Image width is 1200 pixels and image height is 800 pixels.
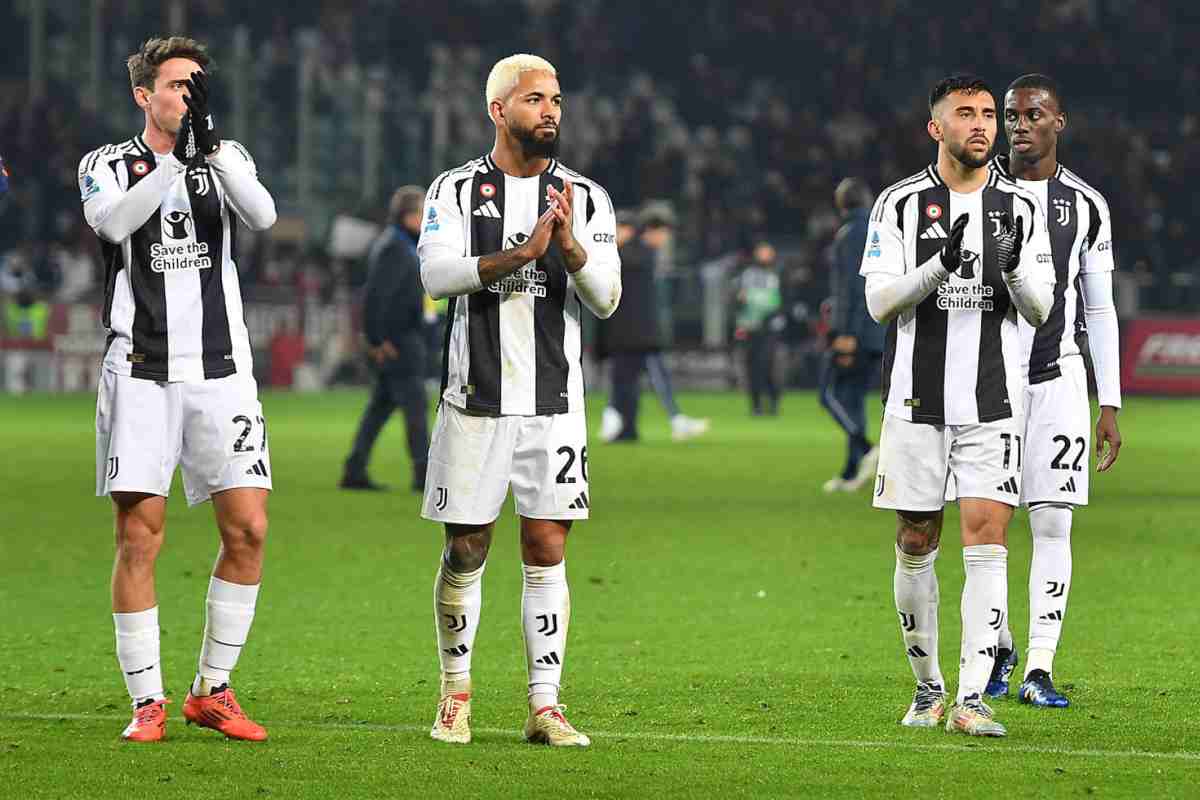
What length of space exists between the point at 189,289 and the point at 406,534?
20.4 ft

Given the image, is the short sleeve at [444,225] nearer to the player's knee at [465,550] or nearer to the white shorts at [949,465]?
the player's knee at [465,550]

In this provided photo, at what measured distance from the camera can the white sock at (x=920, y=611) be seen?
20.3 feet

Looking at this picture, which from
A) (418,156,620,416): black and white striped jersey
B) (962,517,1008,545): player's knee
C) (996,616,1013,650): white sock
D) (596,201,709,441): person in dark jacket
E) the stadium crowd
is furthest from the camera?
the stadium crowd

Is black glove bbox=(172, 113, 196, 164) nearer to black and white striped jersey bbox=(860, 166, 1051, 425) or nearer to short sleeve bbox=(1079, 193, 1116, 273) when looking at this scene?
black and white striped jersey bbox=(860, 166, 1051, 425)

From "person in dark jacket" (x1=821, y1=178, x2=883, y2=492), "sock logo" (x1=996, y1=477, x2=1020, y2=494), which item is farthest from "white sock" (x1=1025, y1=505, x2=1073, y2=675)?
"person in dark jacket" (x1=821, y1=178, x2=883, y2=492)

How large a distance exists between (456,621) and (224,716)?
0.72 m

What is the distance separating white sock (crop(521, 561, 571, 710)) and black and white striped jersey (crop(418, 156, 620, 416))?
0.48 meters

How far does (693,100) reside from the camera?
4025cm

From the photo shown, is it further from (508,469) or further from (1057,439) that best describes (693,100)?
(508,469)

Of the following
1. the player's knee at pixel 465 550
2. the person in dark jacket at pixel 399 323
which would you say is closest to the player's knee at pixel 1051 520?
the player's knee at pixel 465 550

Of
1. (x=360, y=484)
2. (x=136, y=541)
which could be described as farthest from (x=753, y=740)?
(x=360, y=484)

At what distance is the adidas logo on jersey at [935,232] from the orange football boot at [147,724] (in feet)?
8.60

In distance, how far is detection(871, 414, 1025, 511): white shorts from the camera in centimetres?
616

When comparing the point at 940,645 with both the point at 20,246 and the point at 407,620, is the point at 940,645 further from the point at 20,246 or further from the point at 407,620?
the point at 20,246
